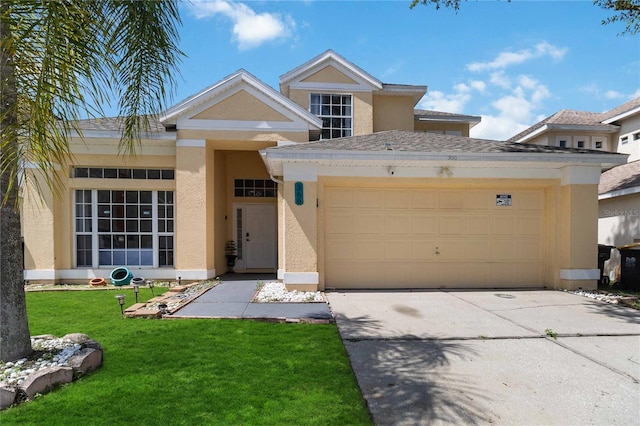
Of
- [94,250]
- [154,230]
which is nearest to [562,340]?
[154,230]

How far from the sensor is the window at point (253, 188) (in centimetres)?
1298

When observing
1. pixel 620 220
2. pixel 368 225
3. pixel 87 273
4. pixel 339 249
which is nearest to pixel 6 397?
pixel 339 249

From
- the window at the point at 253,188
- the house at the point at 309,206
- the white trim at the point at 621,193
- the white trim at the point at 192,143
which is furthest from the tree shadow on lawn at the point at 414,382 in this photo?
the white trim at the point at 621,193

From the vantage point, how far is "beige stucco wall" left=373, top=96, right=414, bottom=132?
14.5 metres

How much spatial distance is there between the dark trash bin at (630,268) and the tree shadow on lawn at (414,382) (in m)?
7.55

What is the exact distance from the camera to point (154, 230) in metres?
10.9

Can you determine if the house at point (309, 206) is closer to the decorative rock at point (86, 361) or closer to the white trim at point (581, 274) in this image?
the white trim at point (581, 274)

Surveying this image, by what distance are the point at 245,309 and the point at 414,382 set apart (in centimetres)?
407

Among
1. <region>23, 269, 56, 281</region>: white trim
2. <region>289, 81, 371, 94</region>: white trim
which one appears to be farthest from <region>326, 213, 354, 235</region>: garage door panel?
<region>23, 269, 56, 281</region>: white trim

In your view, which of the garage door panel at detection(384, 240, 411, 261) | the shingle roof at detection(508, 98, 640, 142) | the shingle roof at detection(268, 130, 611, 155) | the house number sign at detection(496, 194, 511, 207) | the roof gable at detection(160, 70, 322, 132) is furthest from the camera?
the shingle roof at detection(508, 98, 640, 142)

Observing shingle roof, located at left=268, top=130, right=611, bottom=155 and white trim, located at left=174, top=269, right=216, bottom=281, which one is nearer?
shingle roof, located at left=268, top=130, right=611, bottom=155

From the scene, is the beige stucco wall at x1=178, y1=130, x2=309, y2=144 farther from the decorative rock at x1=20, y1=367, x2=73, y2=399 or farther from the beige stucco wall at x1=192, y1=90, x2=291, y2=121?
the decorative rock at x1=20, y1=367, x2=73, y2=399

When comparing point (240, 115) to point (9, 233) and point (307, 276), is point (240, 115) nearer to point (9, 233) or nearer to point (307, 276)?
point (307, 276)

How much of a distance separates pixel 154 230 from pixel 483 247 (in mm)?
9623
